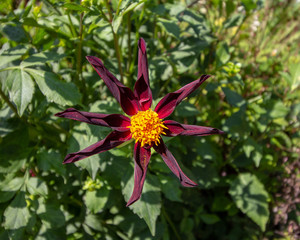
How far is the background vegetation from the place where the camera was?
1527 mm

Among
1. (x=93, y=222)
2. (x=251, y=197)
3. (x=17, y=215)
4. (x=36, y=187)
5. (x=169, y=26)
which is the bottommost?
(x=251, y=197)

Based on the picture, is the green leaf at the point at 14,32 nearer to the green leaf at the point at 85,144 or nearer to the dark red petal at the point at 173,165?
the green leaf at the point at 85,144

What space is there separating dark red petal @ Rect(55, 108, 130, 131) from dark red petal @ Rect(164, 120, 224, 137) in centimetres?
21

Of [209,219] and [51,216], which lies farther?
[209,219]

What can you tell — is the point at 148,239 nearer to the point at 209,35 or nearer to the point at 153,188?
the point at 153,188

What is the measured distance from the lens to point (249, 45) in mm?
3484

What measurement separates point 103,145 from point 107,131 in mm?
363

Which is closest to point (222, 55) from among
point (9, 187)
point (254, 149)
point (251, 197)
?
point (254, 149)

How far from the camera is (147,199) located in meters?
1.59

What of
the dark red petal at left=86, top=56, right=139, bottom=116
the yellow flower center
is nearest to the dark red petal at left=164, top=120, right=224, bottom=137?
the yellow flower center

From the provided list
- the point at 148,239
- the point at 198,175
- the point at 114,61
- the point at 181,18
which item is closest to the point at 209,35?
the point at 181,18

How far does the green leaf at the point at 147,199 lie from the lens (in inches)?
59.5

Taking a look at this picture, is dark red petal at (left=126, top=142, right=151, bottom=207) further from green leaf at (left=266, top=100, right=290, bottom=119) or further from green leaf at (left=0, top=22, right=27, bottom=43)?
green leaf at (left=266, top=100, right=290, bottom=119)

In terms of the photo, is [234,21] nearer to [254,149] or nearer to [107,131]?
[254,149]
